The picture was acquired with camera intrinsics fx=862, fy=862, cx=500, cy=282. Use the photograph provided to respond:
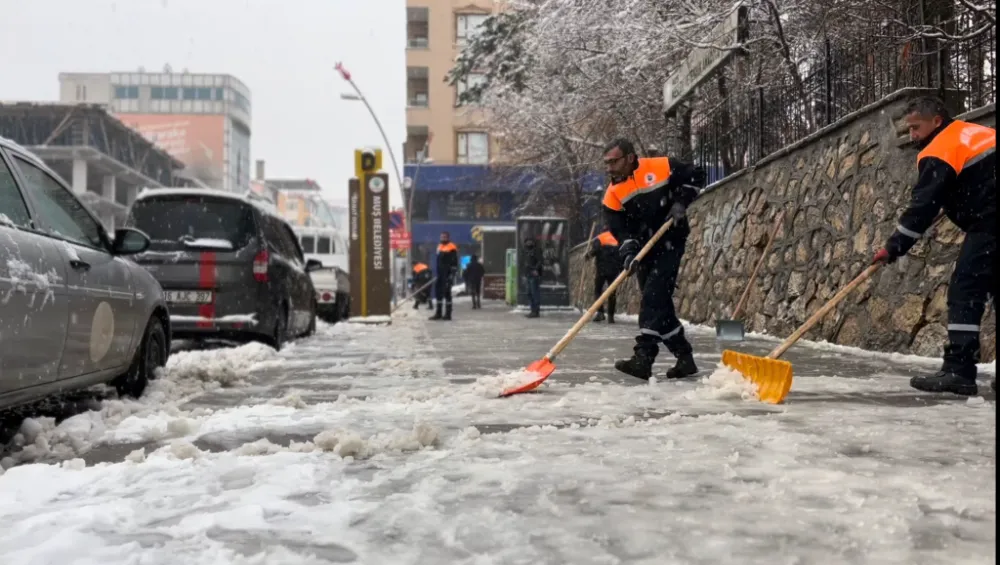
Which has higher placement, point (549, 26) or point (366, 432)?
point (549, 26)

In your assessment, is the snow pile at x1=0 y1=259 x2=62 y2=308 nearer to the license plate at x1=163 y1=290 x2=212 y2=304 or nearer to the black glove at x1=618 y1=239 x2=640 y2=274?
the black glove at x1=618 y1=239 x2=640 y2=274

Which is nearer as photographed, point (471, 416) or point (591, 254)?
point (471, 416)

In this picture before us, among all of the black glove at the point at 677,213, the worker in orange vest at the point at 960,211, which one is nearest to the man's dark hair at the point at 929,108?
the worker in orange vest at the point at 960,211

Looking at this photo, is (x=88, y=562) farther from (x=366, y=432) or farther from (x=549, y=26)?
(x=549, y=26)

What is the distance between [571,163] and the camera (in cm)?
2419

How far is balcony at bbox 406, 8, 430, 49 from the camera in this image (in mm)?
48531

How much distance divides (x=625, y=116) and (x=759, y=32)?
530 cm

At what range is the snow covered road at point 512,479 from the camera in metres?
2.39

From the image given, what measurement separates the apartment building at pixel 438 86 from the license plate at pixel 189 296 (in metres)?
38.1

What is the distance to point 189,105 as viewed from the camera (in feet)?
370

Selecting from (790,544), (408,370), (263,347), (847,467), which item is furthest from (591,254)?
(790,544)

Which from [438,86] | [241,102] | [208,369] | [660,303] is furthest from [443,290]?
[241,102]

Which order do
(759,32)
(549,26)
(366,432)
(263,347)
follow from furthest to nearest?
(549,26) → (759,32) → (263,347) → (366,432)

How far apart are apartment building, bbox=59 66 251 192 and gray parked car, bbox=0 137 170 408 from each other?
102 metres
